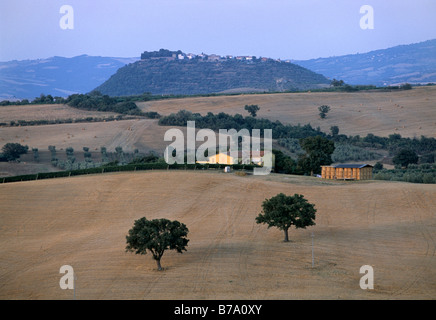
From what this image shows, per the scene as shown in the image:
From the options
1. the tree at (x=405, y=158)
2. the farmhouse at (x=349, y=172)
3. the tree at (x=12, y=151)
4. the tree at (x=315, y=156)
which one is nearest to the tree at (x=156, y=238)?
the farmhouse at (x=349, y=172)

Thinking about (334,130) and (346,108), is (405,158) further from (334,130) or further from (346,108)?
(346,108)

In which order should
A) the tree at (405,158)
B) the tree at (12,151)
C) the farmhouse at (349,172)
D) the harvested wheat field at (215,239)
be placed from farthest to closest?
the tree at (405,158)
the tree at (12,151)
the farmhouse at (349,172)
the harvested wheat field at (215,239)

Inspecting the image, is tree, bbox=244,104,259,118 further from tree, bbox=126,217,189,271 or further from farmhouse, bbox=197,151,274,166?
tree, bbox=126,217,189,271

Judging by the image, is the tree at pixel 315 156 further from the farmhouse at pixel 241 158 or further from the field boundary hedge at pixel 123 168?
the field boundary hedge at pixel 123 168

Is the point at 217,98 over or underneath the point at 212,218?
over

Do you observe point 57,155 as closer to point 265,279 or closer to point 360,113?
point 265,279
